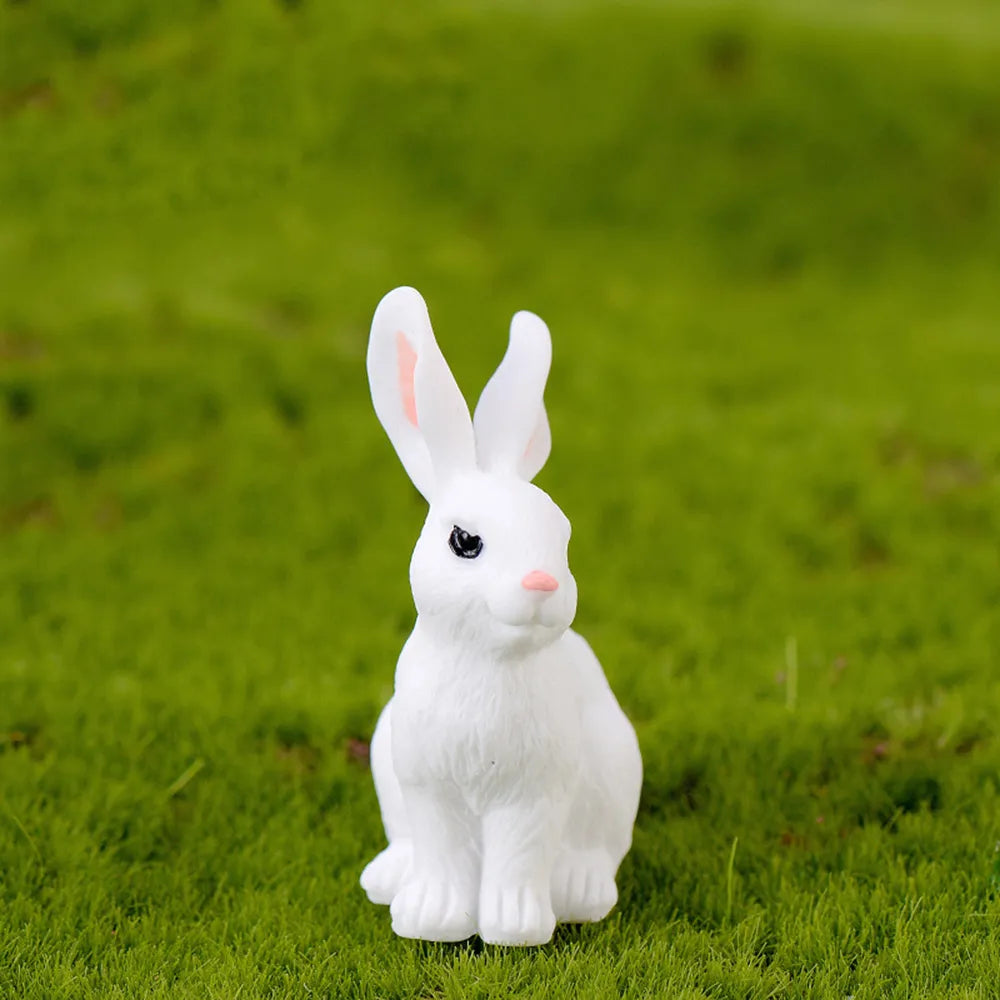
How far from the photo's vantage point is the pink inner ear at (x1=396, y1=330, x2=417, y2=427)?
124 inches

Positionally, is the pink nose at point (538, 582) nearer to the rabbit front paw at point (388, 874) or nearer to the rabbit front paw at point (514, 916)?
the rabbit front paw at point (514, 916)

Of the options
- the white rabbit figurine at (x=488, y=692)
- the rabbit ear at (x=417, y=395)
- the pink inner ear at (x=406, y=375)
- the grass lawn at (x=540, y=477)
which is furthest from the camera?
the grass lawn at (x=540, y=477)

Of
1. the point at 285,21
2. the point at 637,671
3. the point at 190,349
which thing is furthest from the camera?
the point at 285,21

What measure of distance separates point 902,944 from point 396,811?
126cm

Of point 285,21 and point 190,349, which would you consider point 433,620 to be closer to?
point 190,349

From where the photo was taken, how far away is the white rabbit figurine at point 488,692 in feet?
9.32

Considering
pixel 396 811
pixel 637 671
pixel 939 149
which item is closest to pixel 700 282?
pixel 939 149


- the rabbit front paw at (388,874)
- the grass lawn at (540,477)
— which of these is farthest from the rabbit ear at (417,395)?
the grass lawn at (540,477)

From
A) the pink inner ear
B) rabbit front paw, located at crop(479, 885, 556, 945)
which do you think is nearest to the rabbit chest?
rabbit front paw, located at crop(479, 885, 556, 945)

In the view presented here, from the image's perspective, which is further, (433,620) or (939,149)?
(939,149)

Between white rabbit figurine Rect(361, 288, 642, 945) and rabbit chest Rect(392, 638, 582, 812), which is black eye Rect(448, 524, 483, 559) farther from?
rabbit chest Rect(392, 638, 582, 812)

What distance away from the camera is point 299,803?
3934mm

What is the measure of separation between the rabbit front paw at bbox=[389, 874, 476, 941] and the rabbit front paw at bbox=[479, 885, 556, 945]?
41mm

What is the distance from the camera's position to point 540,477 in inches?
244
